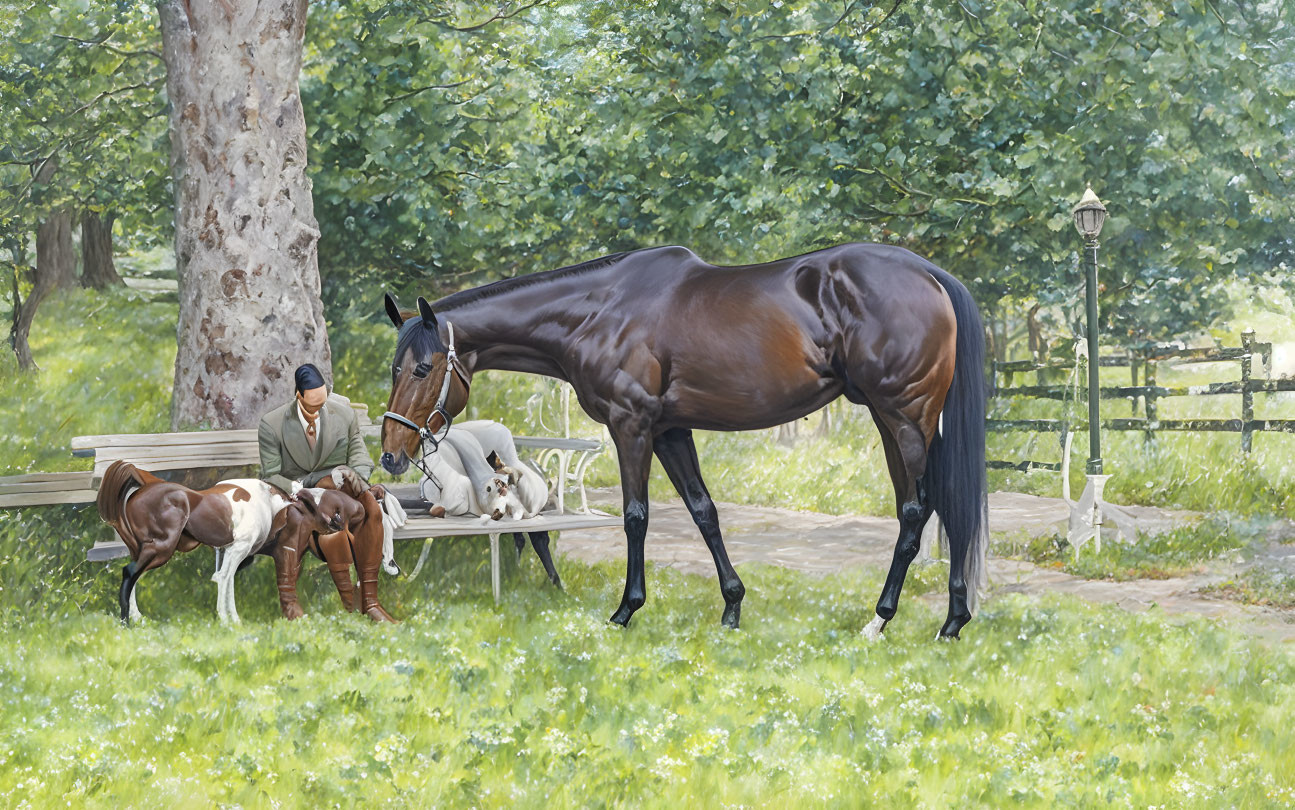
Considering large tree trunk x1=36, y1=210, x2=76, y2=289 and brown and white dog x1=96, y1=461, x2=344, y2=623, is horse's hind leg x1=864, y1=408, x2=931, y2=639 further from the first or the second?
large tree trunk x1=36, y1=210, x2=76, y2=289

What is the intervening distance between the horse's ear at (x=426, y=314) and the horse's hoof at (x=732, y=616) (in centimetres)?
225

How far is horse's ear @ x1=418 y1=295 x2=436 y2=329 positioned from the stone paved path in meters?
3.43

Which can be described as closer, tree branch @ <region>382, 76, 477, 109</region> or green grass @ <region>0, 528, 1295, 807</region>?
green grass @ <region>0, 528, 1295, 807</region>

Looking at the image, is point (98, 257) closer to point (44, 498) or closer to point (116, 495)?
point (44, 498)

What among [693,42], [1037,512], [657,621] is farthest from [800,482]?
[657,621]

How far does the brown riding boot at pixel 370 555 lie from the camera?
255 inches

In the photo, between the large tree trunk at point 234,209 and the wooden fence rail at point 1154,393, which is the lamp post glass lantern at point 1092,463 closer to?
the wooden fence rail at point 1154,393

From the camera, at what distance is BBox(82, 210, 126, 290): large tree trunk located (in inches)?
815

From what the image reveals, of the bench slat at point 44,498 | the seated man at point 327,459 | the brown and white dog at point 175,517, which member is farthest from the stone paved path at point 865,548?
the bench slat at point 44,498

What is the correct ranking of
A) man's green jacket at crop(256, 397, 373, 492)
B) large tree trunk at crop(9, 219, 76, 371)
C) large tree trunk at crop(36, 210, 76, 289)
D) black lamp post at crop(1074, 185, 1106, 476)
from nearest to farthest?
1. man's green jacket at crop(256, 397, 373, 492)
2. black lamp post at crop(1074, 185, 1106, 476)
3. large tree trunk at crop(9, 219, 76, 371)
4. large tree trunk at crop(36, 210, 76, 289)

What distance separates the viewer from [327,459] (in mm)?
6602

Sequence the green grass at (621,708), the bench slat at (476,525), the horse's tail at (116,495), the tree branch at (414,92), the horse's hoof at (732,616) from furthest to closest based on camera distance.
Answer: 1. the tree branch at (414,92)
2. the bench slat at (476,525)
3. the horse's hoof at (732,616)
4. the horse's tail at (116,495)
5. the green grass at (621,708)

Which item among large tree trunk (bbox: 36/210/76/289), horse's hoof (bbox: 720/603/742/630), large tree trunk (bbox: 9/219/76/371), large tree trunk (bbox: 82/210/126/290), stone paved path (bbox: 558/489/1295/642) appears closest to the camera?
horse's hoof (bbox: 720/603/742/630)

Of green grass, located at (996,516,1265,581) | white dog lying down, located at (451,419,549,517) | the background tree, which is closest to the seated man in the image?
white dog lying down, located at (451,419,549,517)
